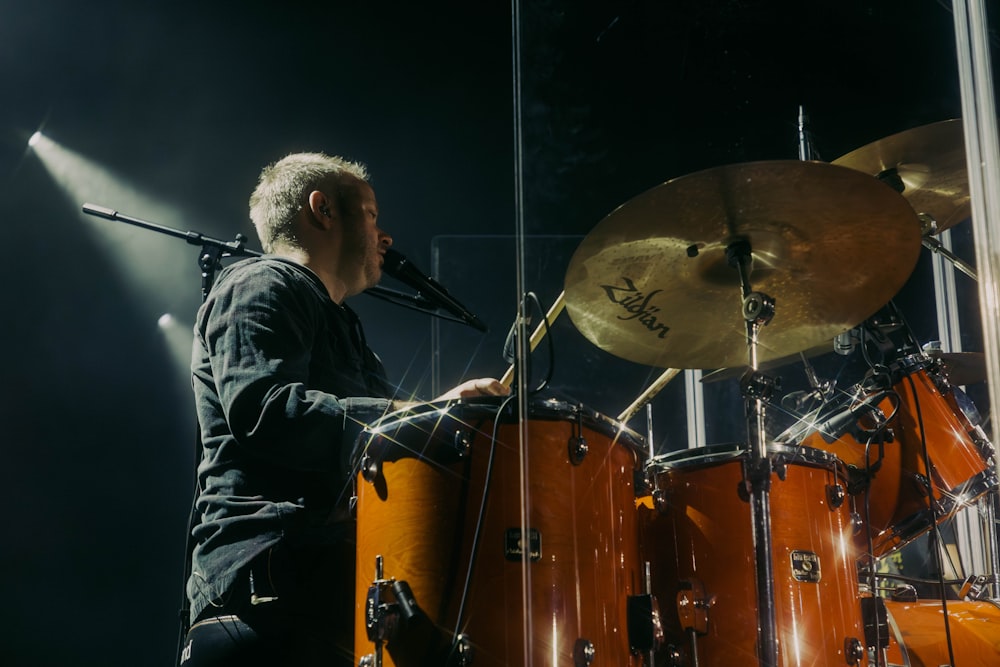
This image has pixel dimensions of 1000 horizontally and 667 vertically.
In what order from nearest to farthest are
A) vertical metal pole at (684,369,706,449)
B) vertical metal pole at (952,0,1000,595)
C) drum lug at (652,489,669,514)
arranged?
vertical metal pole at (952,0,1000,595) → drum lug at (652,489,669,514) → vertical metal pole at (684,369,706,449)

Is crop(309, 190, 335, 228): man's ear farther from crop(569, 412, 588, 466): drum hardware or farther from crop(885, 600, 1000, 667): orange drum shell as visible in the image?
crop(885, 600, 1000, 667): orange drum shell

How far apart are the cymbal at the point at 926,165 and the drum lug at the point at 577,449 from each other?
1.34m

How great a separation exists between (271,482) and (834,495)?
4.12ft

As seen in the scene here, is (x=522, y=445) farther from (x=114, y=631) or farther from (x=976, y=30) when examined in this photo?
(x=114, y=631)

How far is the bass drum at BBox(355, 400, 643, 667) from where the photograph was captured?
1.49 m

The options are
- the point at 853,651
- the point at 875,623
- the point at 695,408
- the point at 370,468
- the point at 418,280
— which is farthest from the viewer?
the point at 695,408

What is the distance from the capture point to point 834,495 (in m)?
1.97

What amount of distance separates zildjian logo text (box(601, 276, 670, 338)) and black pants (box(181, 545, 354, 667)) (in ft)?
2.83

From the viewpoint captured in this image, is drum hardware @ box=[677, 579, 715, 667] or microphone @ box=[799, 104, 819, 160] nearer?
drum hardware @ box=[677, 579, 715, 667]

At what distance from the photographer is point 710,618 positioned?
6.01 feet

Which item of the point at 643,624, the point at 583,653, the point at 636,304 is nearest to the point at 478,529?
the point at 583,653

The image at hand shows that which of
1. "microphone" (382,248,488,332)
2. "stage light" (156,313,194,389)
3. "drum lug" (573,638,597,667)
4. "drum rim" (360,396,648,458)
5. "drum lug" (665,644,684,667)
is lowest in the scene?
"drum lug" (665,644,684,667)

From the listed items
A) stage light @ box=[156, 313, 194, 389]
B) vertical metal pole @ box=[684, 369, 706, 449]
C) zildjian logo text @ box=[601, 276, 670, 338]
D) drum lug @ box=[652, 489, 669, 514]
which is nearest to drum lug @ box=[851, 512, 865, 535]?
drum lug @ box=[652, 489, 669, 514]

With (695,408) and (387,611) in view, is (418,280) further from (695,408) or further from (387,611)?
(695,408)
